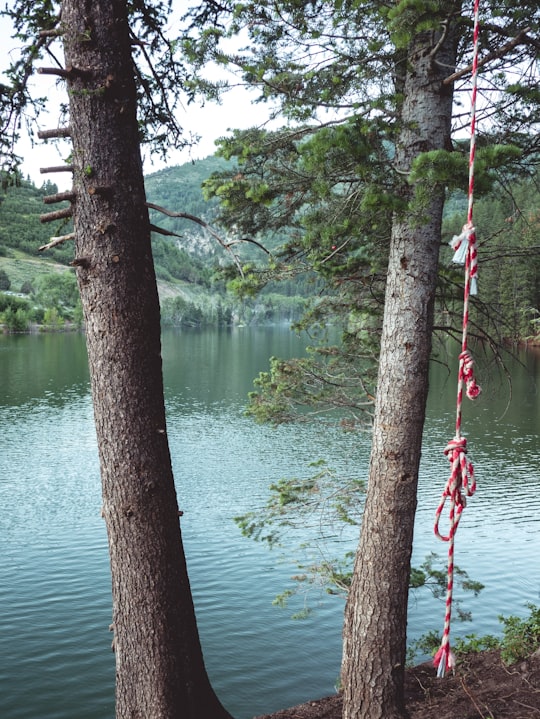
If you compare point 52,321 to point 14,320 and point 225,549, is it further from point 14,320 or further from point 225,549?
point 225,549

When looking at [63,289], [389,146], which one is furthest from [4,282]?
[389,146]

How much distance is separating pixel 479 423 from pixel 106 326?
77.3ft

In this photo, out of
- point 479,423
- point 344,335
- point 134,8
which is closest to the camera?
point 134,8

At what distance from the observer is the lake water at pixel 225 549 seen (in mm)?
8453

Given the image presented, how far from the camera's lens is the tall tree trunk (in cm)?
404

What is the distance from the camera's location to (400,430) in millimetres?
4051

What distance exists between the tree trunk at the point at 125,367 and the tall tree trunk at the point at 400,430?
1178 mm

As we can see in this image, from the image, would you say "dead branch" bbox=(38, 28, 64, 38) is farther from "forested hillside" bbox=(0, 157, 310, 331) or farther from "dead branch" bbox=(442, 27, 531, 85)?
"forested hillside" bbox=(0, 157, 310, 331)

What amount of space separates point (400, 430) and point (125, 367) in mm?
1771

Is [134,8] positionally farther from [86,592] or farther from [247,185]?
[86,592]

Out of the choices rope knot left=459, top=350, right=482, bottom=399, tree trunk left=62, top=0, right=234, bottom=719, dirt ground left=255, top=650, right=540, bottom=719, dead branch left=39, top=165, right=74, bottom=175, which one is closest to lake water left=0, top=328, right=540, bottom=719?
rope knot left=459, top=350, right=482, bottom=399

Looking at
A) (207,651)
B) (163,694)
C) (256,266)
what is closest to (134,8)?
(256,266)

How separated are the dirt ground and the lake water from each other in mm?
1993

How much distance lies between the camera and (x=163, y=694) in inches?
137
